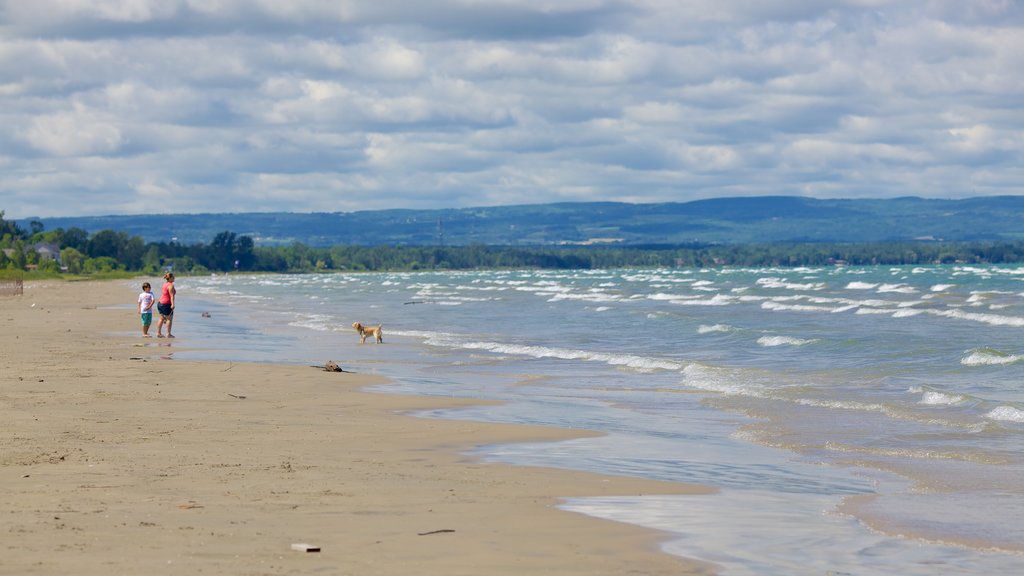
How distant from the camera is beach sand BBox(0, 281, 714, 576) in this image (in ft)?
25.3

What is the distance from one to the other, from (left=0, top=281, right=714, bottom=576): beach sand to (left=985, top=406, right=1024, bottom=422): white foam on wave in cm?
559

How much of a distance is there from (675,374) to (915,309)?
27449 mm

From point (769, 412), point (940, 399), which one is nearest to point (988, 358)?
point (940, 399)

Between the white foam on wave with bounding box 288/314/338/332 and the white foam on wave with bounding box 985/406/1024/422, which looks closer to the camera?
the white foam on wave with bounding box 985/406/1024/422

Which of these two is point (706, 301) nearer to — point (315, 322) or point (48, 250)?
point (315, 322)

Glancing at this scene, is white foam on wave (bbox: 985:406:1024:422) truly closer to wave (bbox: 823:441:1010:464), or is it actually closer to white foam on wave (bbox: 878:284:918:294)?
wave (bbox: 823:441:1010:464)

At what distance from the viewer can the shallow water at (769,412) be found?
928 centimetres

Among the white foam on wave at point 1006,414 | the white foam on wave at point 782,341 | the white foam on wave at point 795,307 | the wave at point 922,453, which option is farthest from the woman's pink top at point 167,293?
the white foam on wave at point 795,307

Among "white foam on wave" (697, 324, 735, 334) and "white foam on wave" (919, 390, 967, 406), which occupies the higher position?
"white foam on wave" (919, 390, 967, 406)

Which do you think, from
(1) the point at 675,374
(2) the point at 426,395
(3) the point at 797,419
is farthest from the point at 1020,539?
(1) the point at 675,374

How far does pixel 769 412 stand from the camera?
17.7m

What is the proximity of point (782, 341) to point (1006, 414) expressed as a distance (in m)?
14.9

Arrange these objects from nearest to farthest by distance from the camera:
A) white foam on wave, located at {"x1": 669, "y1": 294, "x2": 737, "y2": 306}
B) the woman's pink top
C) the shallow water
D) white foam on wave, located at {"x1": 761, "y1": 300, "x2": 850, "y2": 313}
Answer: the shallow water, the woman's pink top, white foam on wave, located at {"x1": 761, "y1": 300, "x2": 850, "y2": 313}, white foam on wave, located at {"x1": 669, "y1": 294, "x2": 737, "y2": 306}

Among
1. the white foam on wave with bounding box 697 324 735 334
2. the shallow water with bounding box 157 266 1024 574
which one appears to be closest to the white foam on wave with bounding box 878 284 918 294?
the shallow water with bounding box 157 266 1024 574
